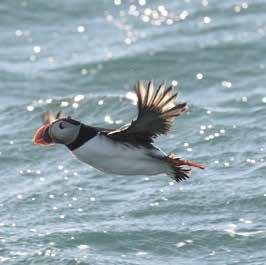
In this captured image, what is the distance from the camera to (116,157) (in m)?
9.07

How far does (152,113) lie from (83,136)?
59 cm

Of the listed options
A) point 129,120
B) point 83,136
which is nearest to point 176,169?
point 83,136

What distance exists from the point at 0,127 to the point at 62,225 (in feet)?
12.0

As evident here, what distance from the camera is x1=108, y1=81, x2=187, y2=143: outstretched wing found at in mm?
8859

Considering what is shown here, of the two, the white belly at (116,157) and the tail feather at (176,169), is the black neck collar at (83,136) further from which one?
the tail feather at (176,169)

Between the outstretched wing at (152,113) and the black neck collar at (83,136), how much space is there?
0.14 m

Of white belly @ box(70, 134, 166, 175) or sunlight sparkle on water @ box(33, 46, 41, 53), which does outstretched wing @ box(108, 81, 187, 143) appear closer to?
white belly @ box(70, 134, 166, 175)

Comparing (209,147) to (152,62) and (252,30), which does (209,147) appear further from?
(252,30)

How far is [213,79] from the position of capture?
16828mm

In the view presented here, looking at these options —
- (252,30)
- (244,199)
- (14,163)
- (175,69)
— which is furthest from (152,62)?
(244,199)

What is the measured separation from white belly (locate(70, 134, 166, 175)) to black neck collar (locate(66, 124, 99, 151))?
0.10 ft

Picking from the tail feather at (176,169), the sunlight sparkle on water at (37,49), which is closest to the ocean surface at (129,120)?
the sunlight sparkle on water at (37,49)

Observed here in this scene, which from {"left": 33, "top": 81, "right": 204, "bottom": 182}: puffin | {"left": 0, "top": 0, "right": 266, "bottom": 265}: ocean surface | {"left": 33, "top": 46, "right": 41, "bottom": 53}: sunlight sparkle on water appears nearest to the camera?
{"left": 33, "top": 81, "right": 204, "bottom": 182}: puffin

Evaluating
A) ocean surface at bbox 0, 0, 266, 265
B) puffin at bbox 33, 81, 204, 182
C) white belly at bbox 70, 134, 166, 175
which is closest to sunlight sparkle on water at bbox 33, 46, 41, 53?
ocean surface at bbox 0, 0, 266, 265
